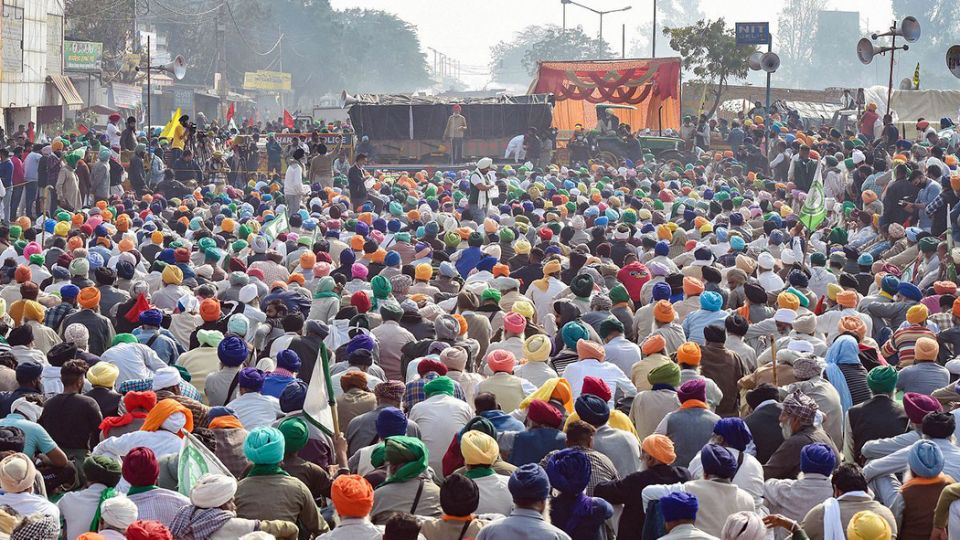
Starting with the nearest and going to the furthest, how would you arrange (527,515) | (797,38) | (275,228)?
(527,515)
(275,228)
(797,38)

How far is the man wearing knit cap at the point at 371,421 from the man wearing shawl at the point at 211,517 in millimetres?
2144

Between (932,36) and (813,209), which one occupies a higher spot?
(932,36)

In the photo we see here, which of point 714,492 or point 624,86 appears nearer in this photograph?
point 714,492

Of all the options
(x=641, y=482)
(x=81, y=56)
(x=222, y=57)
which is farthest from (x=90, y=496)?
(x=222, y=57)

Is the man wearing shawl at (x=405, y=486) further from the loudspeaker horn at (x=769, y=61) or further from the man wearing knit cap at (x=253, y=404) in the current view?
the loudspeaker horn at (x=769, y=61)

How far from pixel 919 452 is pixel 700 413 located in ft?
4.99

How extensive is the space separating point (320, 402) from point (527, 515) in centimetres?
242

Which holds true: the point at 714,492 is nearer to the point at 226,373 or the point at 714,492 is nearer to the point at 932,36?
the point at 226,373

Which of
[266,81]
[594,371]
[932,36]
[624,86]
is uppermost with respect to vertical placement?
[932,36]

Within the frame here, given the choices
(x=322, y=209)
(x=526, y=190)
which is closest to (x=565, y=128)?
(x=526, y=190)

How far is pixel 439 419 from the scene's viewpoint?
338 inches

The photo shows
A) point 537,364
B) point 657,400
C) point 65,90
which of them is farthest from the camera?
point 65,90

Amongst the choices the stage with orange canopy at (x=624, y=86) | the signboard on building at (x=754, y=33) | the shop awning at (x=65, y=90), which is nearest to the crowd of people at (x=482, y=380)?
the signboard on building at (x=754, y=33)

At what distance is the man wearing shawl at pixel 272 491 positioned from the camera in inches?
272
